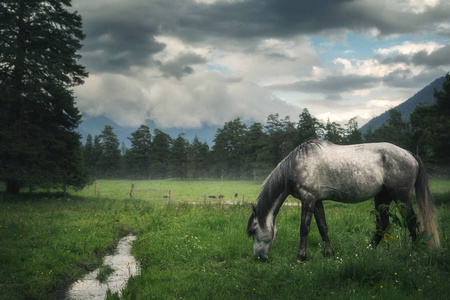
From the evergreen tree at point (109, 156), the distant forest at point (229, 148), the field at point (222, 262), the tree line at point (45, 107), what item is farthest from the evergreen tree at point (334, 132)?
the evergreen tree at point (109, 156)

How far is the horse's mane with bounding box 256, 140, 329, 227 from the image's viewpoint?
663cm

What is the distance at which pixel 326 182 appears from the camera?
21.1ft

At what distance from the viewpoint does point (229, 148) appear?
3024 inches

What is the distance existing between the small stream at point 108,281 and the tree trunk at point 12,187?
18.8 m

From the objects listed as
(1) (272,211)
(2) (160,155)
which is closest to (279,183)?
(1) (272,211)

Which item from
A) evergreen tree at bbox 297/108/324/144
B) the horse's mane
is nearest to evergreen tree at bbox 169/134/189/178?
evergreen tree at bbox 297/108/324/144

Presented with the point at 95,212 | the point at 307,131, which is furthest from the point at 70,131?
the point at 307,131

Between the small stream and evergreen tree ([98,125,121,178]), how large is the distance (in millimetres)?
80906

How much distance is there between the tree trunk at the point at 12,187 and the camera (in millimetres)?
22500

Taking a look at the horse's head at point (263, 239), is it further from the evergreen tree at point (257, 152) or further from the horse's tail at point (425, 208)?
the evergreen tree at point (257, 152)

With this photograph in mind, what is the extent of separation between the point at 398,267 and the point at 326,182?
2.15m

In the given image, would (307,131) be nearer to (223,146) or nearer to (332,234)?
(223,146)

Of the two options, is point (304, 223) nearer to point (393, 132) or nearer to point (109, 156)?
point (393, 132)

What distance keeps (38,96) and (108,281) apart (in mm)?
19361
